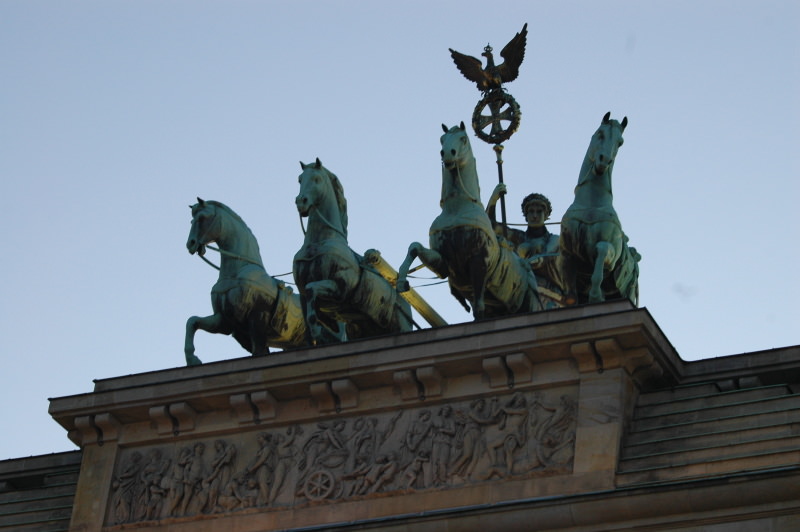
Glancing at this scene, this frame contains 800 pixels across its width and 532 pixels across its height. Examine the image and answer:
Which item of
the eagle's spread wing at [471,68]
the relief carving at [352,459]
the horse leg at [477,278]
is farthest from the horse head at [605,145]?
the eagle's spread wing at [471,68]

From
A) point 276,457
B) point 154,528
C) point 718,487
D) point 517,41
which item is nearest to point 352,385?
point 276,457

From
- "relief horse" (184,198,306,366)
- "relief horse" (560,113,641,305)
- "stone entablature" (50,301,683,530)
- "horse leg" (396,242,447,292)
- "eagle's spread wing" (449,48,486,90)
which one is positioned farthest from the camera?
"eagle's spread wing" (449,48,486,90)

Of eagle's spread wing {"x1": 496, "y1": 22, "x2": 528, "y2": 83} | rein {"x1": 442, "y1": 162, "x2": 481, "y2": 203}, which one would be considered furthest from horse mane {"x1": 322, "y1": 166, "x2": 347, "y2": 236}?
eagle's spread wing {"x1": 496, "y1": 22, "x2": 528, "y2": 83}

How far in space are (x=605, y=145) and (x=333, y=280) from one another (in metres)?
3.98

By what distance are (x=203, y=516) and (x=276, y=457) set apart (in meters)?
1.14

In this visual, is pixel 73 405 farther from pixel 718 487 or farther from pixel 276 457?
pixel 718 487

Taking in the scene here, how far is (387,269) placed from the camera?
29438 millimetres

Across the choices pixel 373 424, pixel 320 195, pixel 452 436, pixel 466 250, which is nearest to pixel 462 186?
Answer: pixel 466 250

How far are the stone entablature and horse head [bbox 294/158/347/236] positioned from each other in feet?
8.26

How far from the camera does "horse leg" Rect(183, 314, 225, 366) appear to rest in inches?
1103

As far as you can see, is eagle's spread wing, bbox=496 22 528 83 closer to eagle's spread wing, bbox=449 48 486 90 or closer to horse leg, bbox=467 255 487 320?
eagle's spread wing, bbox=449 48 486 90

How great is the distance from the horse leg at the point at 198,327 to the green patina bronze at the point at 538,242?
4.17 m

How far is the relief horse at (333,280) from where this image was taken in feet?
90.4

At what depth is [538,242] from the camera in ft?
102
